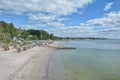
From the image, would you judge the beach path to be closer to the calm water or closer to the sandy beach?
the sandy beach

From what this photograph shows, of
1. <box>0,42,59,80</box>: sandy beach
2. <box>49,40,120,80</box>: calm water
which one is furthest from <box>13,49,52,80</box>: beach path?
<box>49,40,120,80</box>: calm water

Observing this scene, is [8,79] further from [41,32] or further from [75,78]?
[41,32]

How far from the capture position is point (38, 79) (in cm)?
1297

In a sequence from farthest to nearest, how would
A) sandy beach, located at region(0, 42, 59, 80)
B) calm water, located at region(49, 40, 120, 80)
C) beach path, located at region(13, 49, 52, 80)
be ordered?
calm water, located at region(49, 40, 120, 80) → beach path, located at region(13, 49, 52, 80) → sandy beach, located at region(0, 42, 59, 80)

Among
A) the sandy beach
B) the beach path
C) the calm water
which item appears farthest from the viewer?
the calm water

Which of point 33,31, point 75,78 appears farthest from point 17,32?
point 75,78

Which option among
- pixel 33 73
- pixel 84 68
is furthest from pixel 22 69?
pixel 84 68

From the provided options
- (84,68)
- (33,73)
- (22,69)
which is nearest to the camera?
(33,73)

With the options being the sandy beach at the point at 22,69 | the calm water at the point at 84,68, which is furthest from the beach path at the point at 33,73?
the calm water at the point at 84,68

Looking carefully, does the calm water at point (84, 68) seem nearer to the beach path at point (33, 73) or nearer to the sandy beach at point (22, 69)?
the beach path at point (33, 73)

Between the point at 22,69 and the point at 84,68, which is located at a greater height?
the point at 22,69

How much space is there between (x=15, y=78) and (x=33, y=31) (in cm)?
11526

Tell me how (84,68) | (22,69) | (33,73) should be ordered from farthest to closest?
(84,68), (22,69), (33,73)

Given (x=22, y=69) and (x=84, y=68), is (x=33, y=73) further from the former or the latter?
(x=84, y=68)
